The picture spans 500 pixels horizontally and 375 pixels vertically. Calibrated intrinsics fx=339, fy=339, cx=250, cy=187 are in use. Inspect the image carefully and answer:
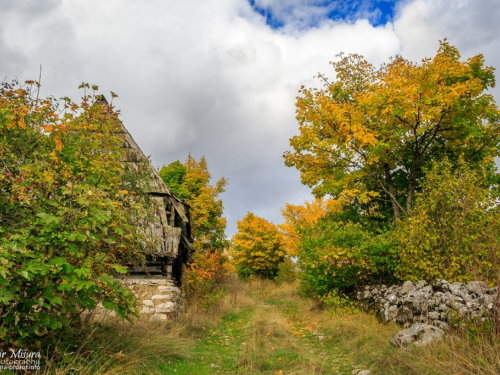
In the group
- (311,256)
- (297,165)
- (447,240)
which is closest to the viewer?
(447,240)

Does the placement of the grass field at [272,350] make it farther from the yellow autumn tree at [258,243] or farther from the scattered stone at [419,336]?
the yellow autumn tree at [258,243]

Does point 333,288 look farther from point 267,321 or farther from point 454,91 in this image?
point 454,91

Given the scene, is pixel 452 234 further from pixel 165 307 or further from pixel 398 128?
pixel 165 307

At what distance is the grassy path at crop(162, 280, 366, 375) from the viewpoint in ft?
21.2

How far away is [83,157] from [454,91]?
35.1 feet

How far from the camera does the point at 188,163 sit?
25750 mm

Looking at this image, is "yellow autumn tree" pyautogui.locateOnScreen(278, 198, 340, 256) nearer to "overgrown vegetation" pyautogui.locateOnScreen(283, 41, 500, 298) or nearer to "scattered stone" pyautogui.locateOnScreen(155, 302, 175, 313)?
"overgrown vegetation" pyautogui.locateOnScreen(283, 41, 500, 298)

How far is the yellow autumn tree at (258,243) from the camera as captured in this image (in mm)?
29891

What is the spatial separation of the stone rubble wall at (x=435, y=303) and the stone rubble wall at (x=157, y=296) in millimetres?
6032

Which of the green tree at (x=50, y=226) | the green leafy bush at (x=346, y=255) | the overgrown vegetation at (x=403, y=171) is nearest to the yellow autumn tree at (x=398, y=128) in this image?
the overgrown vegetation at (x=403, y=171)

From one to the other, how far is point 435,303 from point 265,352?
3.82 meters

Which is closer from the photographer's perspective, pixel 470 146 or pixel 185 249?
pixel 470 146

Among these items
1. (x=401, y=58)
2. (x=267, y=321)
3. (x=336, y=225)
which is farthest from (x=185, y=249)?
(x=401, y=58)

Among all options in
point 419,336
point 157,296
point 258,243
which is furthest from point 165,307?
point 258,243
